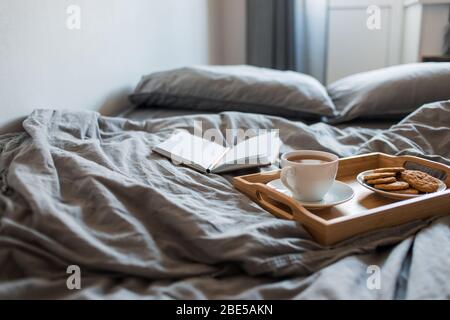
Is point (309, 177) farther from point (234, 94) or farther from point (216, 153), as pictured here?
point (234, 94)

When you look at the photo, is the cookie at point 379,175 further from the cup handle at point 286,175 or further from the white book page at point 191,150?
the white book page at point 191,150

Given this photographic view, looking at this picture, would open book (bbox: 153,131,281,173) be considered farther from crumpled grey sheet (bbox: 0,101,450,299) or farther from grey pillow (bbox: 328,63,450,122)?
grey pillow (bbox: 328,63,450,122)

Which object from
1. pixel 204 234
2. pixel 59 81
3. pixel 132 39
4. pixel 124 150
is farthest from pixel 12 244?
pixel 132 39

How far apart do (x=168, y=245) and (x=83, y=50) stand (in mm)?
830

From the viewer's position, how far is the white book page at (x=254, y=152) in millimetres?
796

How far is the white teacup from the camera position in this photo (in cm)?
63

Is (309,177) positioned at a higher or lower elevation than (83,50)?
lower

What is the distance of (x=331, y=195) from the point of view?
0.69 metres

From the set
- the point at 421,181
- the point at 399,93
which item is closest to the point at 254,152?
the point at 421,181

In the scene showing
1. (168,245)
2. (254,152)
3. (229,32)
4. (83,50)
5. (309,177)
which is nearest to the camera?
(168,245)

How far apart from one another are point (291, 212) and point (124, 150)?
34 centimetres

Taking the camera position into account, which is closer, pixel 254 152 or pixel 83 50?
pixel 254 152

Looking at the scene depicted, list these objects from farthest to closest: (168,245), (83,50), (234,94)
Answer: (234,94), (83,50), (168,245)

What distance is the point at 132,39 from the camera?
1.49 metres
